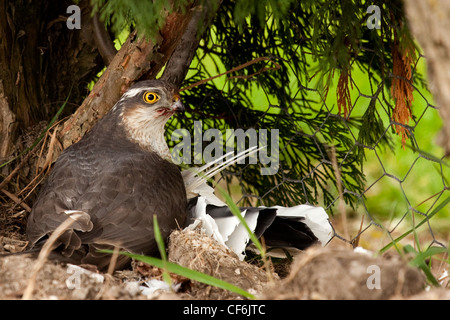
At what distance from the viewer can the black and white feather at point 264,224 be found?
2072 mm

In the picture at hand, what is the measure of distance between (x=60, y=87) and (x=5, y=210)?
0.66 m

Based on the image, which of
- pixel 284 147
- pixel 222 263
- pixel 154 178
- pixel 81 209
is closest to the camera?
pixel 222 263

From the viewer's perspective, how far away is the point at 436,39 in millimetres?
1208

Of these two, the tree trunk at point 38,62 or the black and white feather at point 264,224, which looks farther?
the tree trunk at point 38,62

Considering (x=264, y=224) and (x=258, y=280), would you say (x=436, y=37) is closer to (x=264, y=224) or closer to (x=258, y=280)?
(x=258, y=280)

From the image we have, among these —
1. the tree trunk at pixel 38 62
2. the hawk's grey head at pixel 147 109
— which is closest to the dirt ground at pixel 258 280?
the hawk's grey head at pixel 147 109

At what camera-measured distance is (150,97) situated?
2246 millimetres

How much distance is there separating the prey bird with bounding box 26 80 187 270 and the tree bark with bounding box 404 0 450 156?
1046 millimetres

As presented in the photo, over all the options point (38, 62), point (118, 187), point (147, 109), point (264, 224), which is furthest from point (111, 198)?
point (38, 62)

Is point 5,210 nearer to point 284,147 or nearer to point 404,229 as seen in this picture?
point 284,147

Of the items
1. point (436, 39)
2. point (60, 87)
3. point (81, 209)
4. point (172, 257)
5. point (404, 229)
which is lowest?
point (404, 229)

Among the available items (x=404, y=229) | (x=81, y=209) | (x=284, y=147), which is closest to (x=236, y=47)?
(x=284, y=147)

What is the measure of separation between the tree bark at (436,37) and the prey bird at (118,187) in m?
1.05

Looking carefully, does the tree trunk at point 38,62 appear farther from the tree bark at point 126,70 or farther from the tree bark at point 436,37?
the tree bark at point 436,37
